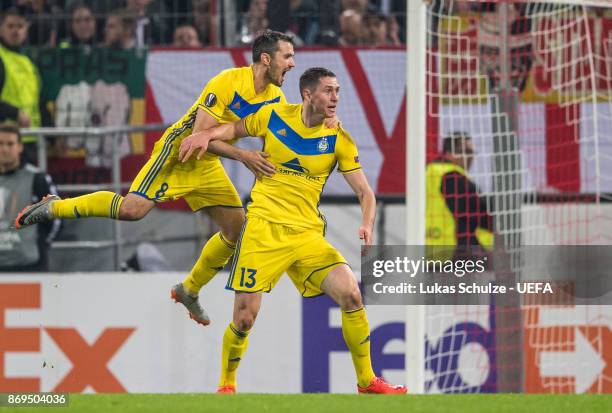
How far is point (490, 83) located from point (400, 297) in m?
2.00

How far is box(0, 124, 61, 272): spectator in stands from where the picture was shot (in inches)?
452

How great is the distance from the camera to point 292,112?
8805 mm

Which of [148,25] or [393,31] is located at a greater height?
[148,25]

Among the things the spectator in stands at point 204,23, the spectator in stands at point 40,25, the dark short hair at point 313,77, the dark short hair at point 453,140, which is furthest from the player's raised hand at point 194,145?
the spectator in stands at point 40,25

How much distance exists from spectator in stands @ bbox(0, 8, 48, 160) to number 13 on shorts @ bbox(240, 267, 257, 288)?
384 cm

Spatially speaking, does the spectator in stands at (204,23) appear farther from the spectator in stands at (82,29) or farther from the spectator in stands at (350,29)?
the spectator in stands at (350,29)

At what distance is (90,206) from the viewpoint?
910 centimetres

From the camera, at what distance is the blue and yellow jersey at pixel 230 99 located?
29.2ft

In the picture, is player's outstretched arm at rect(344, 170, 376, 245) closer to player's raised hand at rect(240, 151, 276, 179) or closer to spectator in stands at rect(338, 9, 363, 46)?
player's raised hand at rect(240, 151, 276, 179)

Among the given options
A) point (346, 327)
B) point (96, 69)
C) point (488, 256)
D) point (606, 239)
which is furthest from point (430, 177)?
point (96, 69)

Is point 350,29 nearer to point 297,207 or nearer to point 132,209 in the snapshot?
point 297,207

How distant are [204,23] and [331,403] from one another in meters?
5.11

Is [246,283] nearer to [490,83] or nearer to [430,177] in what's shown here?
[430,177]

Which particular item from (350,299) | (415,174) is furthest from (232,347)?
(415,174)
